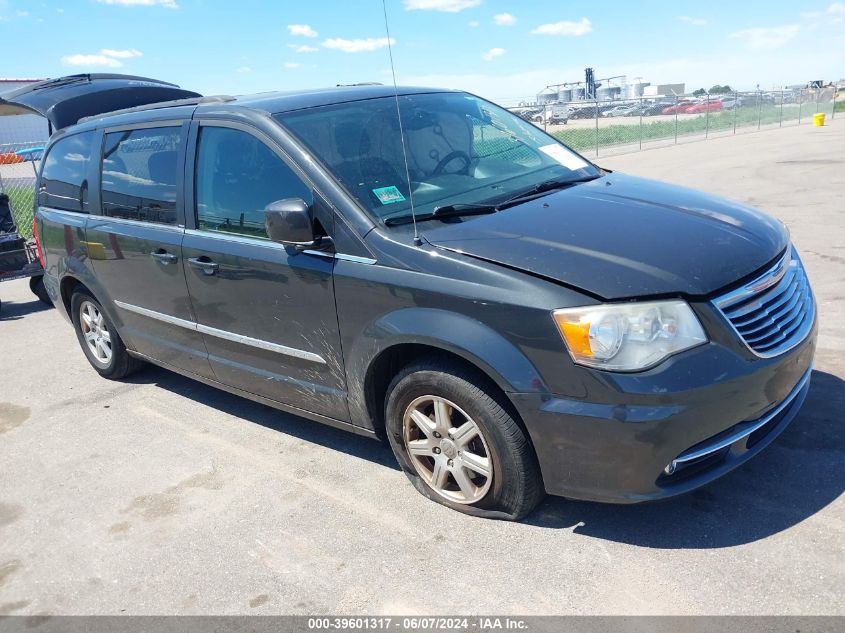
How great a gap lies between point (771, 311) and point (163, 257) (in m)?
3.30

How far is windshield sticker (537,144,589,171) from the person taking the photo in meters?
4.25

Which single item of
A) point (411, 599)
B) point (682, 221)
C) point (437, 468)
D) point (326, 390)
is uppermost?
point (682, 221)

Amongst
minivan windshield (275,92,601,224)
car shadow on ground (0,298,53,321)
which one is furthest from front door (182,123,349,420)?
car shadow on ground (0,298,53,321)

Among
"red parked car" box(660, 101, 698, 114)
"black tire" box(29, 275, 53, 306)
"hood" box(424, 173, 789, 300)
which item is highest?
"red parked car" box(660, 101, 698, 114)

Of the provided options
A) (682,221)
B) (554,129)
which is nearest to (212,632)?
(682,221)


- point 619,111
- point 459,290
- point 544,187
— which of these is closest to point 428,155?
point 544,187

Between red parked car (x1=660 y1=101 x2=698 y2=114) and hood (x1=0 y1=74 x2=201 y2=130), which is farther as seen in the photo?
red parked car (x1=660 y1=101 x2=698 y2=114)

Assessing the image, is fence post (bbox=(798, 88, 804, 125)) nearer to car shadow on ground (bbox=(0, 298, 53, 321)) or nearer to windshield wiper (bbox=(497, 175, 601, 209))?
car shadow on ground (bbox=(0, 298, 53, 321))

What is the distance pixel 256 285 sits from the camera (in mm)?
3770

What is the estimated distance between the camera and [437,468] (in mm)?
3350

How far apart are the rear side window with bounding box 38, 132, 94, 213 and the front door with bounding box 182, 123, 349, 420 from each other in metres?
1.57

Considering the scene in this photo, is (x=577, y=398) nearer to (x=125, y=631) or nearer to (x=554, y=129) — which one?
(x=125, y=631)

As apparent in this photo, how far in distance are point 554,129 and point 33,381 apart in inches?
786

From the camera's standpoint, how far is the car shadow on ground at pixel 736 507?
118 inches
